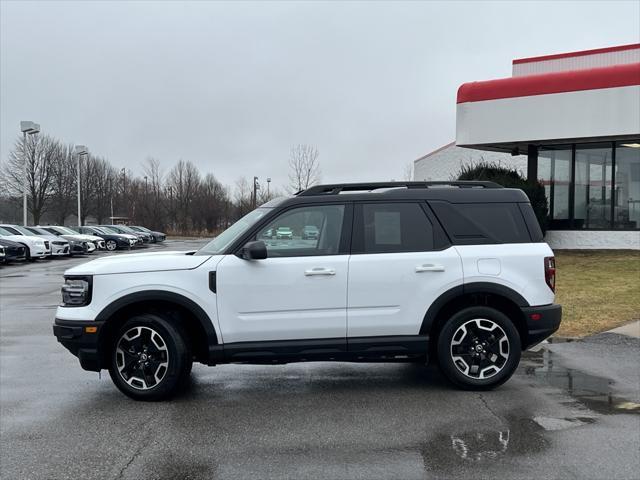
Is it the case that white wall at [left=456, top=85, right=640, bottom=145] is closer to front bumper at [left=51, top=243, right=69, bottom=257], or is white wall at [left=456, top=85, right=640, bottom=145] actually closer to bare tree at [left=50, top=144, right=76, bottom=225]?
front bumper at [left=51, top=243, right=69, bottom=257]

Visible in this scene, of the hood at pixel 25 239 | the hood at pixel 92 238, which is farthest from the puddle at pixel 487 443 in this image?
the hood at pixel 92 238

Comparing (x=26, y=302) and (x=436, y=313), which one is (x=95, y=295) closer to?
(x=436, y=313)

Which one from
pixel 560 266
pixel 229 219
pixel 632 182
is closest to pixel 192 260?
pixel 560 266

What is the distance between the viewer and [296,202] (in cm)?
584

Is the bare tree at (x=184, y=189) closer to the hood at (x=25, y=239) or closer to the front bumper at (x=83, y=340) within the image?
the hood at (x=25, y=239)

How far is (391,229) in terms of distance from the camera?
585 cm

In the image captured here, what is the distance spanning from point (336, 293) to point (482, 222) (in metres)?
1.63

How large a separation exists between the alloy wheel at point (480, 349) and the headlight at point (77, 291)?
136 inches

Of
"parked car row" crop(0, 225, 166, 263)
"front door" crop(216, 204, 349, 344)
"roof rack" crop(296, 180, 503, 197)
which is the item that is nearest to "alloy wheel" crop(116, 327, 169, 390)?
"front door" crop(216, 204, 349, 344)

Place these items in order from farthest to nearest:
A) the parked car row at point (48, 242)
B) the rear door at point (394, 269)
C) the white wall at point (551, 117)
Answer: the parked car row at point (48, 242), the white wall at point (551, 117), the rear door at point (394, 269)

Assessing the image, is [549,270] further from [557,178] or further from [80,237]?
[80,237]

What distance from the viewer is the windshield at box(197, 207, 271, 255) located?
578cm

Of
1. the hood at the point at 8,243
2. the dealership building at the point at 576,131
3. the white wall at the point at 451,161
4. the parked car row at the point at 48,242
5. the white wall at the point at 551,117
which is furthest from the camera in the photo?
the white wall at the point at 451,161

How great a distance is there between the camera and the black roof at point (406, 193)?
592cm
